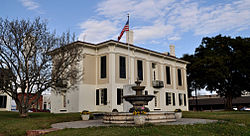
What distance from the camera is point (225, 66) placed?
126ft

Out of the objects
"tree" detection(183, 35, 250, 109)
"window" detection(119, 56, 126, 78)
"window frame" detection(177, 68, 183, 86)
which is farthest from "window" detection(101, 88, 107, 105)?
"tree" detection(183, 35, 250, 109)

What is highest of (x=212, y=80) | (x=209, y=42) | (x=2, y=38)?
(x=209, y=42)

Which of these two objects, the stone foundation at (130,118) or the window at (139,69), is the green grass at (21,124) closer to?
the stone foundation at (130,118)

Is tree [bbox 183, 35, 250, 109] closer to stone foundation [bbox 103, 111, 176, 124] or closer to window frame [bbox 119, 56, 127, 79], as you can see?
window frame [bbox 119, 56, 127, 79]

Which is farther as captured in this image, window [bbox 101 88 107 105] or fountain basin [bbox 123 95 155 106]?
window [bbox 101 88 107 105]

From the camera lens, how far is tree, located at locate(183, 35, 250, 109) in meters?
37.9

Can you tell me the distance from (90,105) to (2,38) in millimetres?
13723

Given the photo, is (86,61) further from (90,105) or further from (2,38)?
(2,38)

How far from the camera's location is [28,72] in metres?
19.2

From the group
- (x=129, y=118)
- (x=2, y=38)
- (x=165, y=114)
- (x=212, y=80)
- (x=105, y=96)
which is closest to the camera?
(x=129, y=118)

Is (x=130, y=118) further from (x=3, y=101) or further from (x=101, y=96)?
(x=3, y=101)

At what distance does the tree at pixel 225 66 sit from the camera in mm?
37903

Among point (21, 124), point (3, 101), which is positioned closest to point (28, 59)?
point (21, 124)

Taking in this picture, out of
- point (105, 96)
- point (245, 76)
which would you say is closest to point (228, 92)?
point (245, 76)
